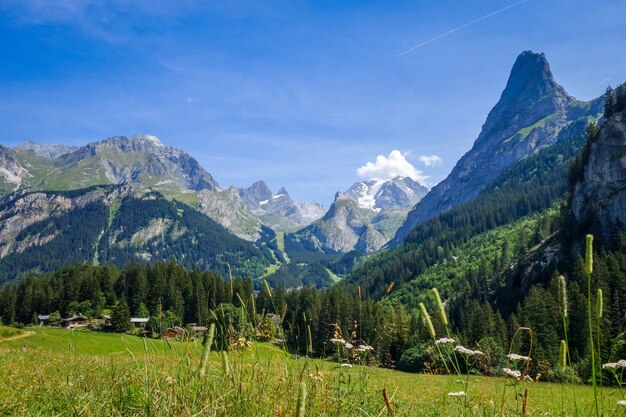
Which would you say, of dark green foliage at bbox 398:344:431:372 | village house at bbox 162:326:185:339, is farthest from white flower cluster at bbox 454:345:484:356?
dark green foliage at bbox 398:344:431:372

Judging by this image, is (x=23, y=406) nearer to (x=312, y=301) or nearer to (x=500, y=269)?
(x=312, y=301)

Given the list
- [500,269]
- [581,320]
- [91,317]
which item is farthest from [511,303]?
[91,317]

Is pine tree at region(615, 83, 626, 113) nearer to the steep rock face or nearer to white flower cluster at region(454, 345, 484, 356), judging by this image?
the steep rock face

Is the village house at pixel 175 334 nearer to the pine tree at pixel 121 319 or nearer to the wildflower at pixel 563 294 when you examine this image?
the wildflower at pixel 563 294

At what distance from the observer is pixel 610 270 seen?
2763 inches

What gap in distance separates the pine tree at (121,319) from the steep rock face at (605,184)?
12287cm

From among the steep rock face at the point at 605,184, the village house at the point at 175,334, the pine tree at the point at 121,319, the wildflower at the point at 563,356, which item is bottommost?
the pine tree at the point at 121,319

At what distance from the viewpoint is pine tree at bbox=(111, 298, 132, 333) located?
297ft

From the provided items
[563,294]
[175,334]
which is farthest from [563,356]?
[175,334]

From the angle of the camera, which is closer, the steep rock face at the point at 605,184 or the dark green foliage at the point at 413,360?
the dark green foliage at the point at 413,360

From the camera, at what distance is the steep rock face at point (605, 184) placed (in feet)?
343

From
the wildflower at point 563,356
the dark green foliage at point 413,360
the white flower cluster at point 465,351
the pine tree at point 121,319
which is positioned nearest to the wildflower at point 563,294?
the wildflower at point 563,356

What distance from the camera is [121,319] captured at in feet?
303

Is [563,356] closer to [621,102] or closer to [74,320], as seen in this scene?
[74,320]
